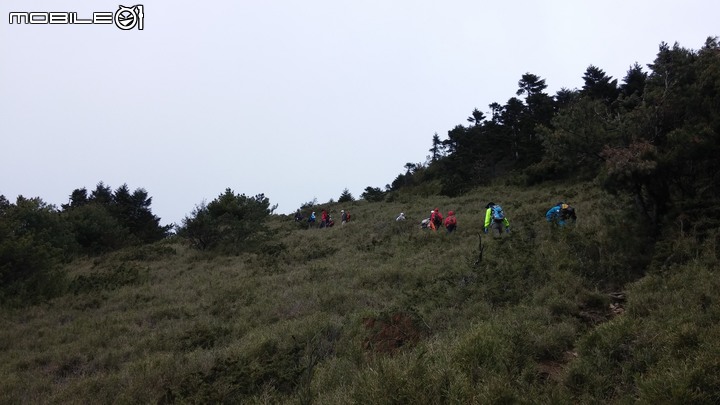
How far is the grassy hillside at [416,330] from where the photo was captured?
4.30m

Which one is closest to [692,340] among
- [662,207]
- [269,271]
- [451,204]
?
[662,207]

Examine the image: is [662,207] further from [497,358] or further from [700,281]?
[497,358]

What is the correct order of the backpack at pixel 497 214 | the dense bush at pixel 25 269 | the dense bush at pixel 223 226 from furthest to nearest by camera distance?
the dense bush at pixel 223 226, the backpack at pixel 497 214, the dense bush at pixel 25 269

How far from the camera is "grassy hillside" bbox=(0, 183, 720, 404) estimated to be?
14.1ft

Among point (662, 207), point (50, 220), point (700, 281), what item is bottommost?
point (700, 281)

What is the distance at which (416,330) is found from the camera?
6.56 m

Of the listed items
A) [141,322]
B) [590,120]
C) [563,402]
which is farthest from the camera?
[590,120]

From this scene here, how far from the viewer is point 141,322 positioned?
Answer: 9.01 meters

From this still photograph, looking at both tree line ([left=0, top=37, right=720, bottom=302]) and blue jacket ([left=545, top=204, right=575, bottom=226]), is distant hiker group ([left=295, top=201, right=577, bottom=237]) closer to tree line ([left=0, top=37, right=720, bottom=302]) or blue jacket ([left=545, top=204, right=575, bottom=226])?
blue jacket ([left=545, top=204, right=575, bottom=226])

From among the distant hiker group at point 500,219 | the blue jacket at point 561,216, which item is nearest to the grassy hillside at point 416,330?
the blue jacket at point 561,216

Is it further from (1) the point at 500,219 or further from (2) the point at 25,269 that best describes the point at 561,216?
(2) the point at 25,269

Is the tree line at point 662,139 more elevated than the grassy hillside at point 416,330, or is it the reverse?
the tree line at point 662,139

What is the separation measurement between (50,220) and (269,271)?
461 inches

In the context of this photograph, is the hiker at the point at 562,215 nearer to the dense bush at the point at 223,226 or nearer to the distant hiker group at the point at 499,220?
the distant hiker group at the point at 499,220
